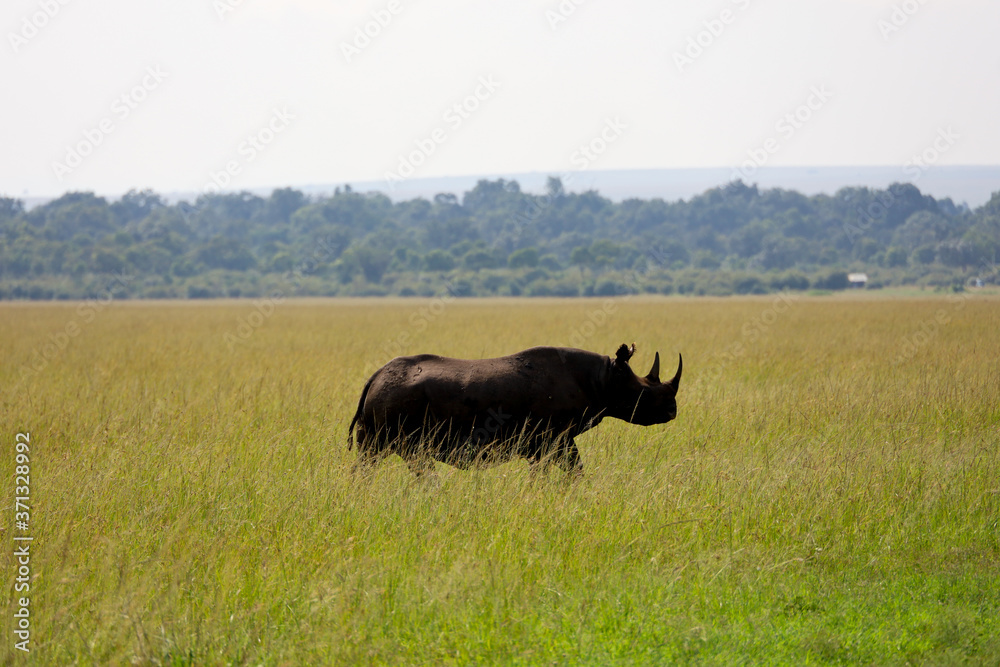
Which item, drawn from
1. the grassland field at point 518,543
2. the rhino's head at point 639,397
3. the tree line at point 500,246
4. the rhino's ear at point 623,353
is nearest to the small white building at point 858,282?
the tree line at point 500,246

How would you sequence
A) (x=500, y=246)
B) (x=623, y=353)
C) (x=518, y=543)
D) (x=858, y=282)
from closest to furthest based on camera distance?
(x=518, y=543)
(x=623, y=353)
(x=858, y=282)
(x=500, y=246)

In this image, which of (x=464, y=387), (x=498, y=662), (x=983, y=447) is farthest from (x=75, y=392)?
(x=983, y=447)

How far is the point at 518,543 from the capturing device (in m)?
5.80

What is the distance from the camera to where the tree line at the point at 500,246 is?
302 ft

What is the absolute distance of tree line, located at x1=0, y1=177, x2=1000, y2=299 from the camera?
92062mm

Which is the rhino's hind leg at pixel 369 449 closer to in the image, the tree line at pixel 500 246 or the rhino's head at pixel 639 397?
the rhino's head at pixel 639 397

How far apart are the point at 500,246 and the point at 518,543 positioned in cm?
11284

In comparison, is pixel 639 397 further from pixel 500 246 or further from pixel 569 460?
pixel 500 246

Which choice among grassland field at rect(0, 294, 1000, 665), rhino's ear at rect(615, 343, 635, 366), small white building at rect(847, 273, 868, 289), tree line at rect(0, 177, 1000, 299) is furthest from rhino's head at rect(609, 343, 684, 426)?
small white building at rect(847, 273, 868, 289)

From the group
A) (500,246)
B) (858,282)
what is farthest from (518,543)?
(500,246)

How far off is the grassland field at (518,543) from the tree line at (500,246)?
74.2 m

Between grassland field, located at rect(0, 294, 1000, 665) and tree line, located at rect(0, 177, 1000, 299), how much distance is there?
7423 centimetres

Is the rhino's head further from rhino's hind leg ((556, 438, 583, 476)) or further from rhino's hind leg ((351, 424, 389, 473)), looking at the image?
rhino's hind leg ((351, 424, 389, 473))

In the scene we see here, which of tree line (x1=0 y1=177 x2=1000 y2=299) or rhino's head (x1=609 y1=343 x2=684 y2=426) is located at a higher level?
tree line (x1=0 y1=177 x2=1000 y2=299)
